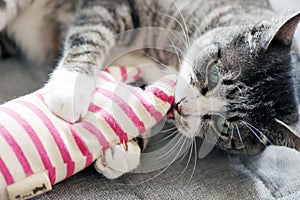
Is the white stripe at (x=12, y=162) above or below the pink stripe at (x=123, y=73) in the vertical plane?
below

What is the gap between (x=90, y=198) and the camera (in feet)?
2.95

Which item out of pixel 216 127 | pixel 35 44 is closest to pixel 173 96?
pixel 216 127

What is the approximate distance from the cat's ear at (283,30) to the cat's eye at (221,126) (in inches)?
7.4

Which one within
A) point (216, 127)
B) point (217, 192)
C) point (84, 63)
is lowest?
point (217, 192)

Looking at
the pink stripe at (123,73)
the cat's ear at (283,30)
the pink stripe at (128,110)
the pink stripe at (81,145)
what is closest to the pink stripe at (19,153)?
the pink stripe at (81,145)

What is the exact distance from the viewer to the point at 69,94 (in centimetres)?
98

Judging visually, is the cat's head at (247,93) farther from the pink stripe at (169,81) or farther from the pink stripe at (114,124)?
Result: the pink stripe at (114,124)

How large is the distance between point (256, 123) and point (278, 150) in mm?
193

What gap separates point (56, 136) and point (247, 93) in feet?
1.40

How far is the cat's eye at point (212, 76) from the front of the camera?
103 cm

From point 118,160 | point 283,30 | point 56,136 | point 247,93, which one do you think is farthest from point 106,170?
point 283,30

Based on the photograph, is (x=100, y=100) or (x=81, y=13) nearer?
(x=100, y=100)

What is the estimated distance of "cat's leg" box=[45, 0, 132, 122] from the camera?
0.95m

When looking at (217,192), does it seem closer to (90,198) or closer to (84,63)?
(90,198)
